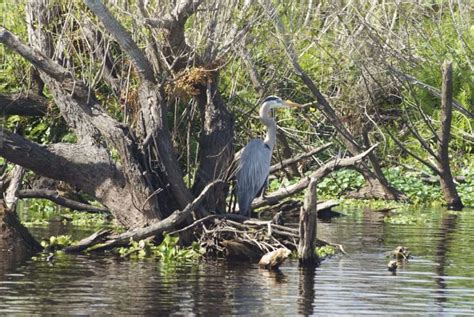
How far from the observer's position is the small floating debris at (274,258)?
12648 millimetres

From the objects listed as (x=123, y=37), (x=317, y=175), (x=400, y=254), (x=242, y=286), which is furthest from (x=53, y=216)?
(x=242, y=286)

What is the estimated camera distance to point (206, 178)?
14617mm

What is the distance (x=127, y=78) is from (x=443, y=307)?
531 centimetres

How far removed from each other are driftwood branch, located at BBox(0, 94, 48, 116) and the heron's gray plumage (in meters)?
3.78

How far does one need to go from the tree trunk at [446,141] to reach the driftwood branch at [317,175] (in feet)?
17.3

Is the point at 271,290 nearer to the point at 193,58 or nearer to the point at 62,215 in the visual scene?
the point at 193,58

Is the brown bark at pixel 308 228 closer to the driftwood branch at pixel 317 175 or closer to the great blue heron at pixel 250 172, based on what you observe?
the driftwood branch at pixel 317 175

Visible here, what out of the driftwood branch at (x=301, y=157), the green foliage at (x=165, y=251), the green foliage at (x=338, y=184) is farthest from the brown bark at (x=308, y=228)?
the green foliage at (x=338, y=184)

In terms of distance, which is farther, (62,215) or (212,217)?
(62,215)

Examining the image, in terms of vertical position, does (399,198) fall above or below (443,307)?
above

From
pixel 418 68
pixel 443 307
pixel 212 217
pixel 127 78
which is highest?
pixel 418 68

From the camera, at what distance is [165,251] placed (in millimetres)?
13641

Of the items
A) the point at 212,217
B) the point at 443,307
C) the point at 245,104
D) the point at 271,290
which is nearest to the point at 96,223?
the point at 245,104

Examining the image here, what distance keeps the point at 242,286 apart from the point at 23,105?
6.86 meters
